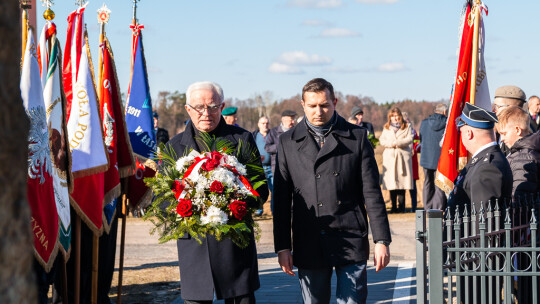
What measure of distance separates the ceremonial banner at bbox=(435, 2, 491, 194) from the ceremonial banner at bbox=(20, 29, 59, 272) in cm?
340

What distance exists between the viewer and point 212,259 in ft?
15.4

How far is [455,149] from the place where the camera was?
21.1 ft

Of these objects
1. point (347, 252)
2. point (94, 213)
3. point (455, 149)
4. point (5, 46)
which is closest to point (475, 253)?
point (347, 252)

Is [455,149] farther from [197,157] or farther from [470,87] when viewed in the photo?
[197,157]

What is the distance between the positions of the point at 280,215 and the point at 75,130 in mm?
2394

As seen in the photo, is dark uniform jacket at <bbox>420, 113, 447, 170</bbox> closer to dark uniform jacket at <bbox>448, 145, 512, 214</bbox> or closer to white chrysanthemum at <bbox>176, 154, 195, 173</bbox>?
dark uniform jacket at <bbox>448, 145, 512, 214</bbox>

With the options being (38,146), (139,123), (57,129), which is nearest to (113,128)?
(139,123)

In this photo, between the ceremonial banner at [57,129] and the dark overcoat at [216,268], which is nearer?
the dark overcoat at [216,268]

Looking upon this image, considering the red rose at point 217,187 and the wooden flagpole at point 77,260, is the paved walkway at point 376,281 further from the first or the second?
the red rose at point 217,187

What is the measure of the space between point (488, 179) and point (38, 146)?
3239 millimetres

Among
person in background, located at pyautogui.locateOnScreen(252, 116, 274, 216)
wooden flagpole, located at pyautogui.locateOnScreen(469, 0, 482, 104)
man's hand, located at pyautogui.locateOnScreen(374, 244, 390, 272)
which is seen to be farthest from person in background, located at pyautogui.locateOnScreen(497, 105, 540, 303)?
person in background, located at pyautogui.locateOnScreen(252, 116, 274, 216)

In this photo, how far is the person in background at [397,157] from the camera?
47.1 ft

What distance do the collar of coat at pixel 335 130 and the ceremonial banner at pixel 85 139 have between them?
7.10 ft

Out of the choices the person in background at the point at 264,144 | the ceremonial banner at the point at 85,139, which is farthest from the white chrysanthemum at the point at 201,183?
the person in background at the point at 264,144
